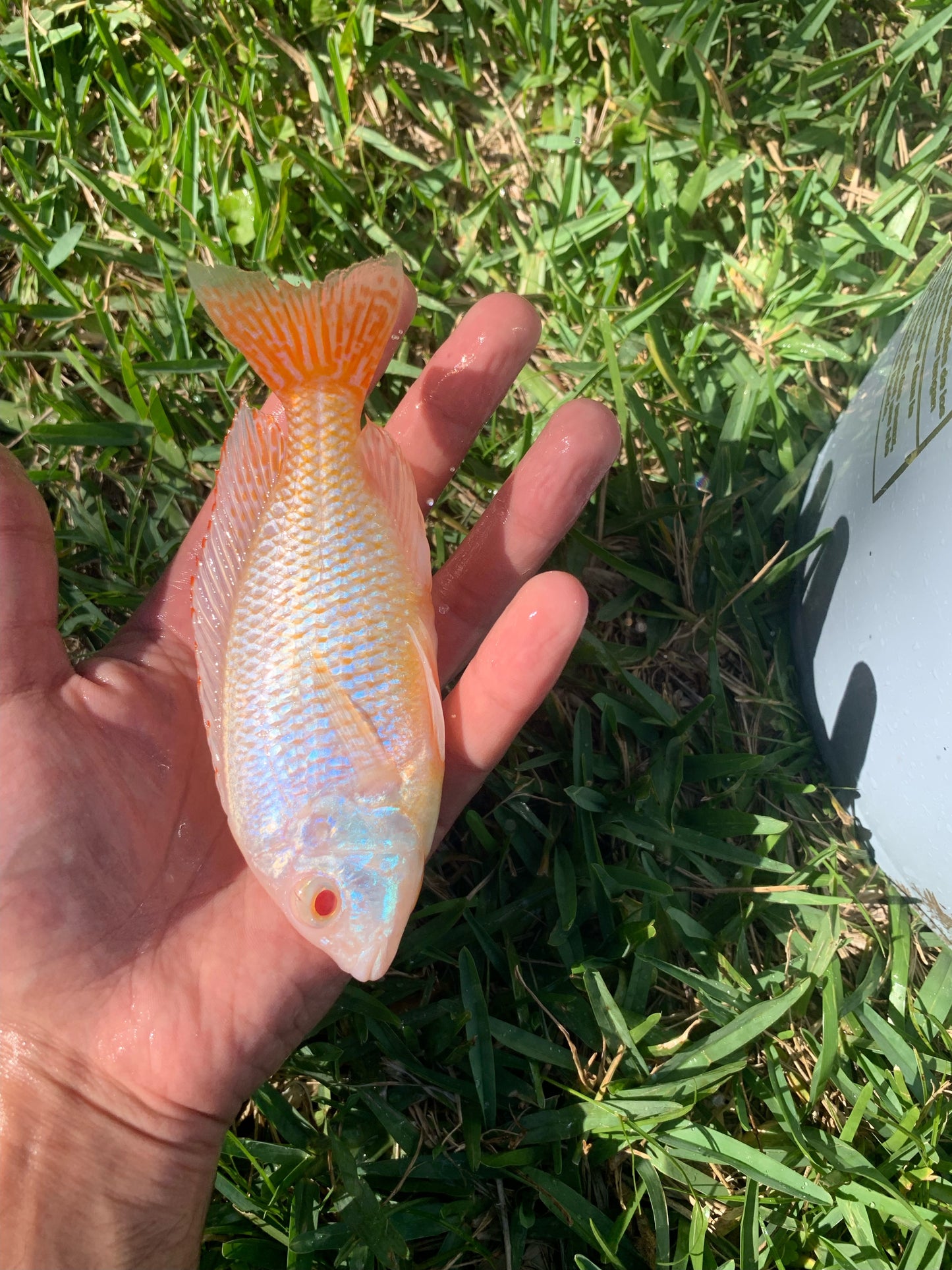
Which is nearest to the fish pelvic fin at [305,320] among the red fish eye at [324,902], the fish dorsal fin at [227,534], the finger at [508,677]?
the fish dorsal fin at [227,534]

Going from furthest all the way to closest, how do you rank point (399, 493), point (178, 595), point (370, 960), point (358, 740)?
point (178, 595) < point (399, 493) < point (358, 740) < point (370, 960)

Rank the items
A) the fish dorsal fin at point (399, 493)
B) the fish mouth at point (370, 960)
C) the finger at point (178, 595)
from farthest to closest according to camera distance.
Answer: the finger at point (178, 595) → the fish dorsal fin at point (399, 493) → the fish mouth at point (370, 960)

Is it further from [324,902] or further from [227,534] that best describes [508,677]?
[227,534]

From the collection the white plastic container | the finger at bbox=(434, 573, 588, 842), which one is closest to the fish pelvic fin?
the finger at bbox=(434, 573, 588, 842)

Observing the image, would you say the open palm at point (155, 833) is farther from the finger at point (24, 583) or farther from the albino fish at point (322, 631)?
the albino fish at point (322, 631)

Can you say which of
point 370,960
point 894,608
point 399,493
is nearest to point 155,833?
point 370,960

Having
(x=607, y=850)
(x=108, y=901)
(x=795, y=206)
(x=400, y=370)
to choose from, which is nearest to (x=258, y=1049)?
(x=108, y=901)

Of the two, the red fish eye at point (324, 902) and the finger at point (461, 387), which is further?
the finger at point (461, 387)
